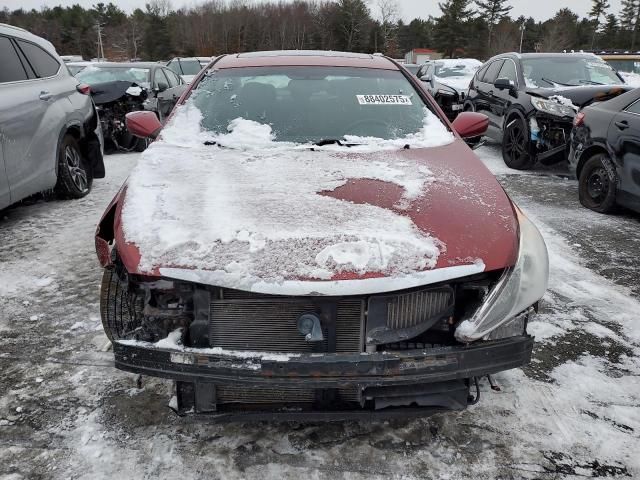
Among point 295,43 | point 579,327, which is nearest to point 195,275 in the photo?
point 579,327

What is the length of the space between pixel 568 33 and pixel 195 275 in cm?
6390

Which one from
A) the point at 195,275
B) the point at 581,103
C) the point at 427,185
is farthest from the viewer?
the point at 581,103

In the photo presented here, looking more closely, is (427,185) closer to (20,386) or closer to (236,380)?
(236,380)

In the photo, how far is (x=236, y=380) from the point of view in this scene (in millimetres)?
1910

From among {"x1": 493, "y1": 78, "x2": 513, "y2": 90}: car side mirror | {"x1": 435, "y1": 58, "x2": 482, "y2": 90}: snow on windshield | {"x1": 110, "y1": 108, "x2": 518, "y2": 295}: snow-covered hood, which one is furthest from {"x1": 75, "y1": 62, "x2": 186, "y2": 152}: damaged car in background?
{"x1": 435, "y1": 58, "x2": 482, "y2": 90}: snow on windshield

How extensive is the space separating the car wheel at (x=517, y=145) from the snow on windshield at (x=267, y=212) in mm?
5027

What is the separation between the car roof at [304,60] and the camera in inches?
148

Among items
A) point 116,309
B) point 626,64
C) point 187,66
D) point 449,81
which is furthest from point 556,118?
point 187,66

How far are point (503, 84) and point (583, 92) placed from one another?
115 centimetres

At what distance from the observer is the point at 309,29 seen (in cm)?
7012

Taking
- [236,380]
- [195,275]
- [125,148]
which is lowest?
[125,148]

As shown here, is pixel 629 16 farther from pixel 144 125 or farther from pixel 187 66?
pixel 144 125

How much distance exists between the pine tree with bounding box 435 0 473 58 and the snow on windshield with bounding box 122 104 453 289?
64151 mm

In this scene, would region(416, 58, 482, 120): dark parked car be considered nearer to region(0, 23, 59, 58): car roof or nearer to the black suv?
the black suv
